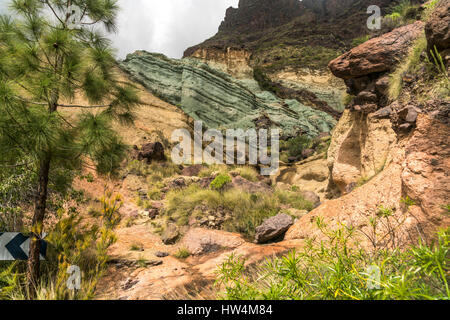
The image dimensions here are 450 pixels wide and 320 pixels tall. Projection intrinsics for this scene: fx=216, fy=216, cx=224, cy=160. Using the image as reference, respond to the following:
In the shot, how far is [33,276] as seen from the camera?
9.29 feet

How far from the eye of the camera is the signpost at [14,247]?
279 centimetres

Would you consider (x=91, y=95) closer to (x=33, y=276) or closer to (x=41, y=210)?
(x=41, y=210)

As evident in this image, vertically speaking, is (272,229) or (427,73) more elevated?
(427,73)

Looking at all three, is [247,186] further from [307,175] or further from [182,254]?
[307,175]

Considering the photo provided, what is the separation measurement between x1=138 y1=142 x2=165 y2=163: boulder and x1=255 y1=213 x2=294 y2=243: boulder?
10014mm

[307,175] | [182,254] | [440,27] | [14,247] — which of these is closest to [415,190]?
[440,27]

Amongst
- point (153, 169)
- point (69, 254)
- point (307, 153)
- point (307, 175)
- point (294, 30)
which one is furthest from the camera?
point (294, 30)

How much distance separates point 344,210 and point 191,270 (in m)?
3.07

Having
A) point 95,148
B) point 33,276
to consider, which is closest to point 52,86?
point 95,148

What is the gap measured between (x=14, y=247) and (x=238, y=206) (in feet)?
15.9

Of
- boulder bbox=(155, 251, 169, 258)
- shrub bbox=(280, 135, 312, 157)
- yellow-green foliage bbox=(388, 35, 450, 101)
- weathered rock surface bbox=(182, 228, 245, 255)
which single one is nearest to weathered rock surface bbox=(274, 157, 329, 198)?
shrub bbox=(280, 135, 312, 157)

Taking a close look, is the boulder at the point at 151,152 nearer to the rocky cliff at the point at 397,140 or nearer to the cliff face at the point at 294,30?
the rocky cliff at the point at 397,140

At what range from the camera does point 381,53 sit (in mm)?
5906

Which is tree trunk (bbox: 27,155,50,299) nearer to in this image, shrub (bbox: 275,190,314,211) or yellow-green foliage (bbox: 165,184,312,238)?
yellow-green foliage (bbox: 165,184,312,238)
